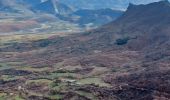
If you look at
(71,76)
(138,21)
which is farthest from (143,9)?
(71,76)

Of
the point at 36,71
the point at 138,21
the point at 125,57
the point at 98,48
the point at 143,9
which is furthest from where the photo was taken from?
the point at 143,9

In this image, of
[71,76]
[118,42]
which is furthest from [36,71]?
[118,42]

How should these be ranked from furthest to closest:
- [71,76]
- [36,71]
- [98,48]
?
[98,48], [36,71], [71,76]

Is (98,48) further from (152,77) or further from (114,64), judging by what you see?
(152,77)

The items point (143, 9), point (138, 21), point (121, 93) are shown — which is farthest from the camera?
point (143, 9)

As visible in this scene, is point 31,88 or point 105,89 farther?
point 31,88

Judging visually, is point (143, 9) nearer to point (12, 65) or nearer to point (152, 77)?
point (12, 65)
